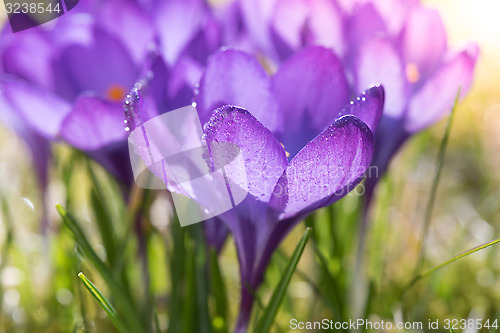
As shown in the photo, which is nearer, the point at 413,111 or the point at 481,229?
the point at 413,111

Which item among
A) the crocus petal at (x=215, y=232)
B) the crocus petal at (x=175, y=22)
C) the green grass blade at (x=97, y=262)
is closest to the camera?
the green grass blade at (x=97, y=262)

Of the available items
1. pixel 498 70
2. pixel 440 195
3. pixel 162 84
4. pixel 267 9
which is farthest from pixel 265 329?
pixel 498 70

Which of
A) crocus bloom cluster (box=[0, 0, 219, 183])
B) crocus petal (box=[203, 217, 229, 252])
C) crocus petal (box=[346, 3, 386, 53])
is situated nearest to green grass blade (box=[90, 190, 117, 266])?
crocus bloom cluster (box=[0, 0, 219, 183])

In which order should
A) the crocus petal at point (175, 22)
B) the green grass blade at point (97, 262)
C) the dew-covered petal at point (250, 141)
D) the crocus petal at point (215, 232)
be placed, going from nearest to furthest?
the dew-covered petal at point (250, 141) < the green grass blade at point (97, 262) < the crocus petal at point (215, 232) < the crocus petal at point (175, 22)

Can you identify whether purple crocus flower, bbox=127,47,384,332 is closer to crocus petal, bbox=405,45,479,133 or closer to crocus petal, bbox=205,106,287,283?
crocus petal, bbox=205,106,287,283

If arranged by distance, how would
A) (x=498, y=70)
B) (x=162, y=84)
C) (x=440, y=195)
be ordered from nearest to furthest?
1. (x=162, y=84)
2. (x=440, y=195)
3. (x=498, y=70)

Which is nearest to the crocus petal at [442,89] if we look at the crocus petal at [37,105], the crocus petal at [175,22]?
the crocus petal at [175,22]

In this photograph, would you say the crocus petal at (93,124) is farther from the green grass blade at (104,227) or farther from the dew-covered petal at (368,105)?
the dew-covered petal at (368,105)

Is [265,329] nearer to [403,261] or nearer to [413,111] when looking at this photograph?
[413,111]
